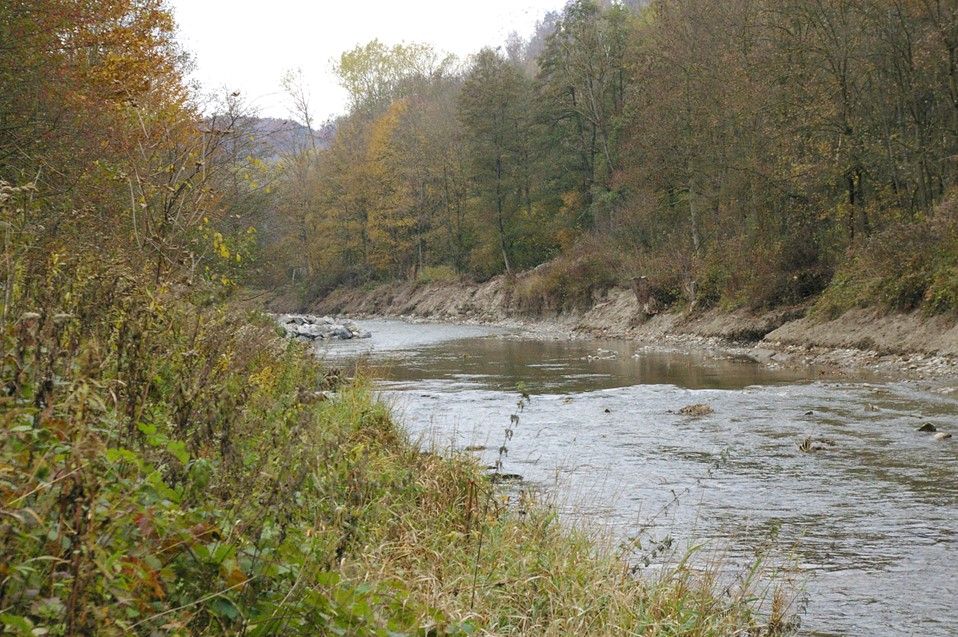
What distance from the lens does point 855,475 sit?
968 cm

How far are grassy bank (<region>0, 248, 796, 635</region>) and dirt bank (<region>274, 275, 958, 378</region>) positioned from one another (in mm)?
14246

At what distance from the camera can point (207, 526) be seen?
10.0 ft

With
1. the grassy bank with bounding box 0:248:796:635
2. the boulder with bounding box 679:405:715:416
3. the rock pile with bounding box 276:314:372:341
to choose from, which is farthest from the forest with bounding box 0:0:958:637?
the rock pile with bounding box 276:314:372:341

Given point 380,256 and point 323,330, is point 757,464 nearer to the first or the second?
point 323,330

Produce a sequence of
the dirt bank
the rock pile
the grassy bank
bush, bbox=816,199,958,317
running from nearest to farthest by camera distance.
→ the grassy bank, the dirt bank, bush, bbox=816,199,958,317, the rock pile

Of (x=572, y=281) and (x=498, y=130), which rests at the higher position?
(x=498, y=130)

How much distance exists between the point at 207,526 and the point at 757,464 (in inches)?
337

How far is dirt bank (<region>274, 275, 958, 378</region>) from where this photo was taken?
737 inches

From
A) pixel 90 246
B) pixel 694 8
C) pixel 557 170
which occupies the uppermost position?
pixel 694 8

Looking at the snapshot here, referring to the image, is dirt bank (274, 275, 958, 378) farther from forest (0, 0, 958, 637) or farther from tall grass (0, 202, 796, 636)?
tall grass (0, 202, 796, 636)

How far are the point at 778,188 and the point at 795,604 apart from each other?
23327mm

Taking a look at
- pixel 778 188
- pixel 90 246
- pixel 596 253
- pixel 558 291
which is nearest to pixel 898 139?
pixel 778 188

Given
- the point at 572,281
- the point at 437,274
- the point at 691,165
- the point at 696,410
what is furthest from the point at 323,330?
the point at 696,410

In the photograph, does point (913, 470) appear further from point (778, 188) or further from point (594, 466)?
point (778, 188)
